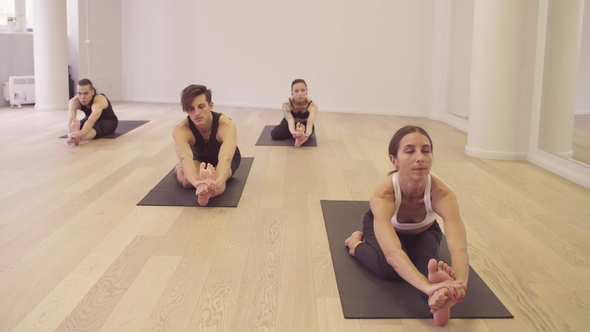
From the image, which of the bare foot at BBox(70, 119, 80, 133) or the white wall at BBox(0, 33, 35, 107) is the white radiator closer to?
the white wall at BBox(0, 33, 35, 107)

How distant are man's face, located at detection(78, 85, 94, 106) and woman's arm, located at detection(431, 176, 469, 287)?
3950 mm

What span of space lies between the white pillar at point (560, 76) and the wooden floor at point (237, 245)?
0.96ft

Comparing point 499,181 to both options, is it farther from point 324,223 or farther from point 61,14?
point 61,14

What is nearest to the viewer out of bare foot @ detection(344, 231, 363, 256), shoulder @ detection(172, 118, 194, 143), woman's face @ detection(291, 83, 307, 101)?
bare foot @ detection(344, 231, 363, 256)

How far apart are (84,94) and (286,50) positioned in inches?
148

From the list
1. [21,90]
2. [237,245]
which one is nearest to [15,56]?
[21,90]

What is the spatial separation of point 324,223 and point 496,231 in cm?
84

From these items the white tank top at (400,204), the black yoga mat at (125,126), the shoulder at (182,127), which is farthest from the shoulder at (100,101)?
the white tank top at (400,204)

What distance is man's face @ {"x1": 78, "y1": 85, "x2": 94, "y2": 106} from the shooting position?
531 cm

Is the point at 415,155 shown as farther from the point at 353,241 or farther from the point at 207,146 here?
the point at 207,146

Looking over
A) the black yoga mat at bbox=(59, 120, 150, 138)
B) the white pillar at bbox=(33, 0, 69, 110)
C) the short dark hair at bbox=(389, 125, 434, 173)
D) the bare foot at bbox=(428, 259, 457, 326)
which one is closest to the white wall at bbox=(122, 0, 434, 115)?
the white pillar at bbox=(33, 0, 69, 110)

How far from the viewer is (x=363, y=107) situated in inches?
334

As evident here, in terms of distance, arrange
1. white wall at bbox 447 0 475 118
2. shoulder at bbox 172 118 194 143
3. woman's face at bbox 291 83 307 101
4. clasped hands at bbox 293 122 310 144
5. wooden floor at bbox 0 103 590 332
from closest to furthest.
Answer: wooden floor at bbox 0 103 590 332
shoulder at bbox 172 118 194 143
clasped hands at bbox 293 122 310 144
woman's face at bbox 291 83 307 101
white wall at bbox 447 0 475 118

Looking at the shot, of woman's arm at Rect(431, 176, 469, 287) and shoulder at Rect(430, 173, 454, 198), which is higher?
shoulder at Rect(430, 173, 454, 198)
